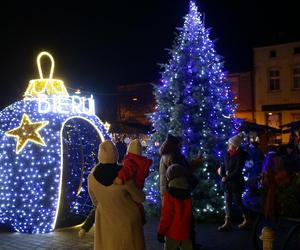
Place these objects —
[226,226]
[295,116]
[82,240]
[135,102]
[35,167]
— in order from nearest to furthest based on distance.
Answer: [82,240] → [35,167] → [226,226] → [295,116] → [135,102]

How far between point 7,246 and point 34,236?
81 centimetres

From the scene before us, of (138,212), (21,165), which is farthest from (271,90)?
(138,212)

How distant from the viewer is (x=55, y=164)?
9250 mm

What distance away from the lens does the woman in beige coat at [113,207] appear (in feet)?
16.1

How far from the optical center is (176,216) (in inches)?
238

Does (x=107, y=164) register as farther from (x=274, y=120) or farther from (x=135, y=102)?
(x=135, y=102)

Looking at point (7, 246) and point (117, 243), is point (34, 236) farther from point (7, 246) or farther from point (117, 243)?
point (117, 243)

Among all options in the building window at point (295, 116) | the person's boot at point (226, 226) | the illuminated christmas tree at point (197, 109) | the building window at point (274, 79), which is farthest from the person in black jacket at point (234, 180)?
the building window at point (274, 79)

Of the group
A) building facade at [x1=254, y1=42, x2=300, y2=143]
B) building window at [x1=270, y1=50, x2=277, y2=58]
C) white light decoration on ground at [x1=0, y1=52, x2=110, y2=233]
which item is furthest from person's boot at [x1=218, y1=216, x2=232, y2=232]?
building window at [x1=270, y1=50, x2=277, y2=58]

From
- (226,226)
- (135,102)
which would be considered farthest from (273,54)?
(226,226)

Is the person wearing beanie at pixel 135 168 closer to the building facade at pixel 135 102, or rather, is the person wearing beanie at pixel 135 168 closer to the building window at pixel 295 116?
the building window at pixel 295 116

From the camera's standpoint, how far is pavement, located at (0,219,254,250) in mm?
8039

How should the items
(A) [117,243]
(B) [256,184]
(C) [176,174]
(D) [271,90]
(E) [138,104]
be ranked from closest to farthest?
(A) [117,243] < (C) [176,174] < (B) [256,184] < (D) [271,90] < (E) [138,104]

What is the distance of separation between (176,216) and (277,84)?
29082 millimetres
